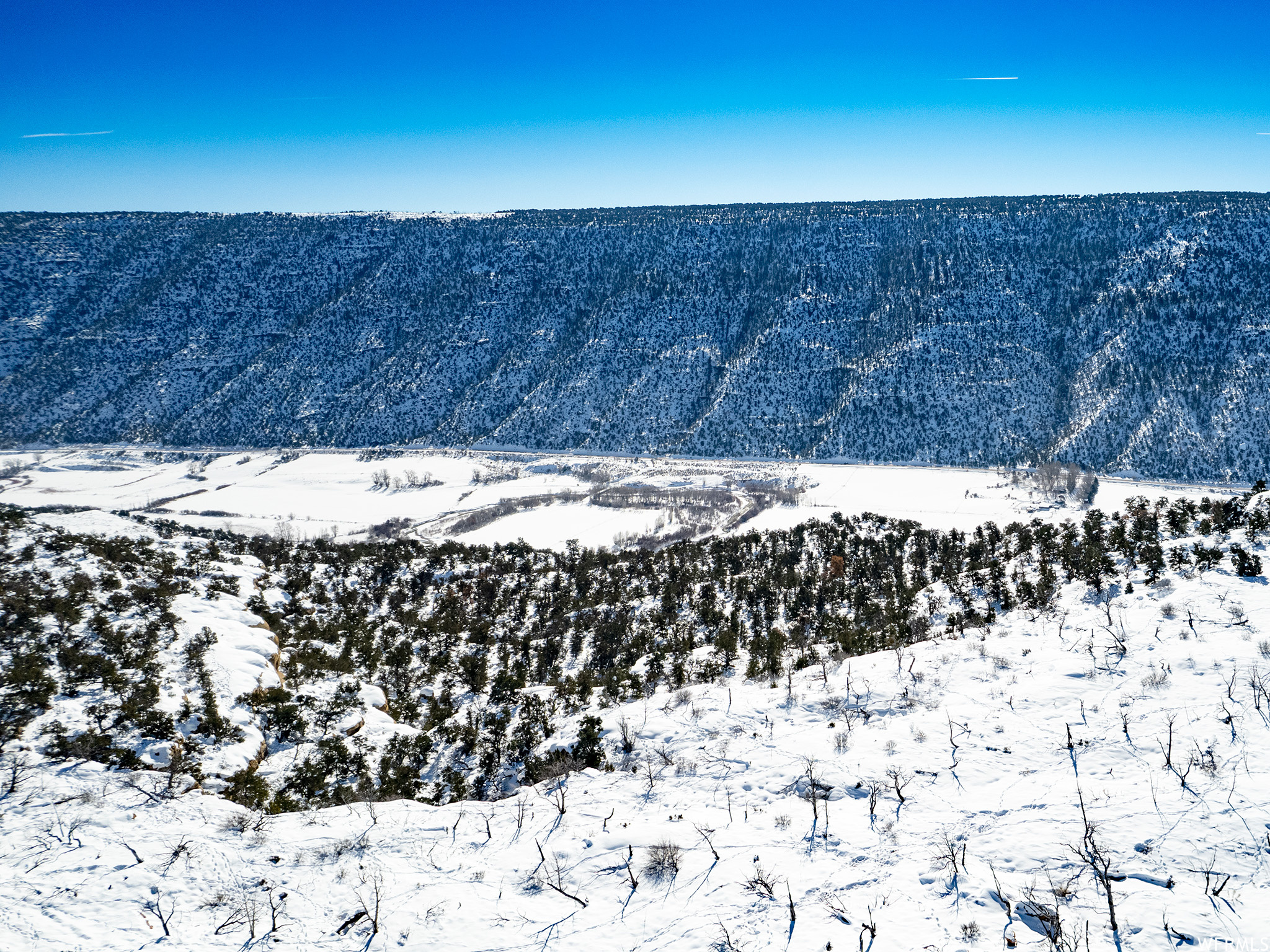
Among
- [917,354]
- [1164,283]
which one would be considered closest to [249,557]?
[917,354]

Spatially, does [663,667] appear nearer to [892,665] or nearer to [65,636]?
[892,665]

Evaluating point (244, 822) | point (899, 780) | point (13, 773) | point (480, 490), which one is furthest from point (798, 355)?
point (13, 773)

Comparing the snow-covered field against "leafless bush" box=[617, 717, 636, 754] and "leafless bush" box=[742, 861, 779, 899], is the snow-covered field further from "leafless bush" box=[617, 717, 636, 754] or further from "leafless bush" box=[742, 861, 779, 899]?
"leafless bush" box=[742, 861, 779, 899]

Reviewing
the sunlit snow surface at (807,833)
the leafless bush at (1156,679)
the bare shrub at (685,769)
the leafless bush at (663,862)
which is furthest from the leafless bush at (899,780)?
the leafless bush at (1156,679)

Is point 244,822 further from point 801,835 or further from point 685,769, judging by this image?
point 801,835

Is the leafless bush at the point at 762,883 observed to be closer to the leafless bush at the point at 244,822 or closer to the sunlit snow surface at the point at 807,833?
the sunlit snow surface at the point at 807,833

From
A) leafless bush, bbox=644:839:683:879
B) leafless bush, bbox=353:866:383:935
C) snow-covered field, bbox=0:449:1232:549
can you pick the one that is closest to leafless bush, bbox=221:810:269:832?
leafless bush, bbox=353:866:383:935
